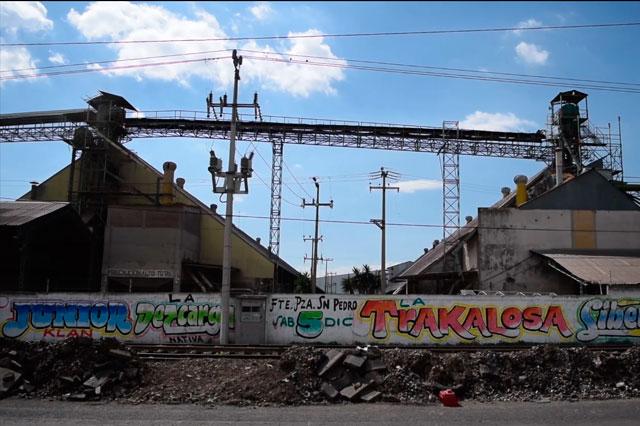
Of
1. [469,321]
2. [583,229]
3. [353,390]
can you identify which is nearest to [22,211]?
[469,321]

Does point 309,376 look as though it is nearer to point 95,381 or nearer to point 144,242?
point 95,381

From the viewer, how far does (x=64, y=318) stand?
24.5 m

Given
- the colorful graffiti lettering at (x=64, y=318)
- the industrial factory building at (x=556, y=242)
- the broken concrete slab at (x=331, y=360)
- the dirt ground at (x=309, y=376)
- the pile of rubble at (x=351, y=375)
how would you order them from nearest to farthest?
the pile of rubble at (x=351, y=375)
the dirt ground at (x=309, y=376)
the broken concrete slab at (x=331, y=360)
the colorful graffiti lettering at (x=64, y=318)
the industrial factory building at (x=556, y=242)

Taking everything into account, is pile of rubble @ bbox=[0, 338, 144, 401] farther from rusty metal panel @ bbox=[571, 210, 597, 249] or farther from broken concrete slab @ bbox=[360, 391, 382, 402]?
rusty metal panel @ bbox=[571, 210, 597, 249]

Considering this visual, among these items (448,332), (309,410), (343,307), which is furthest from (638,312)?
(309,410)

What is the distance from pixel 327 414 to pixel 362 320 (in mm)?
13044

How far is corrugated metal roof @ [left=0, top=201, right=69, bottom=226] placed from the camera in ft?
105

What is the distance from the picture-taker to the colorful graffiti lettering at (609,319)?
79.6ft

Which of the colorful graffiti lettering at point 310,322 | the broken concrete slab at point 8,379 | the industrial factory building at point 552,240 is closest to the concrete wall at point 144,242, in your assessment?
the colorful graffiti lettering at point 310,322

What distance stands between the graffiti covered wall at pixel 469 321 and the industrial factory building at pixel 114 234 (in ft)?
30.5

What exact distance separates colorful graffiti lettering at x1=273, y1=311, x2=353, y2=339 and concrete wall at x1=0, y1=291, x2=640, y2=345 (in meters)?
0.04

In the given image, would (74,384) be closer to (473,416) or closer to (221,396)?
(221,396)

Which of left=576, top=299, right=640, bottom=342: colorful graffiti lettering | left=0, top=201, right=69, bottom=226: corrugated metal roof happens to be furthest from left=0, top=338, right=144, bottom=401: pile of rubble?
left=576, top=299, right=640, bottom=342: colorful graffiti lettering

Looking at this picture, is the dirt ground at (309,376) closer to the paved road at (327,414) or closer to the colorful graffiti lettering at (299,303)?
the paved road at (327,414)
